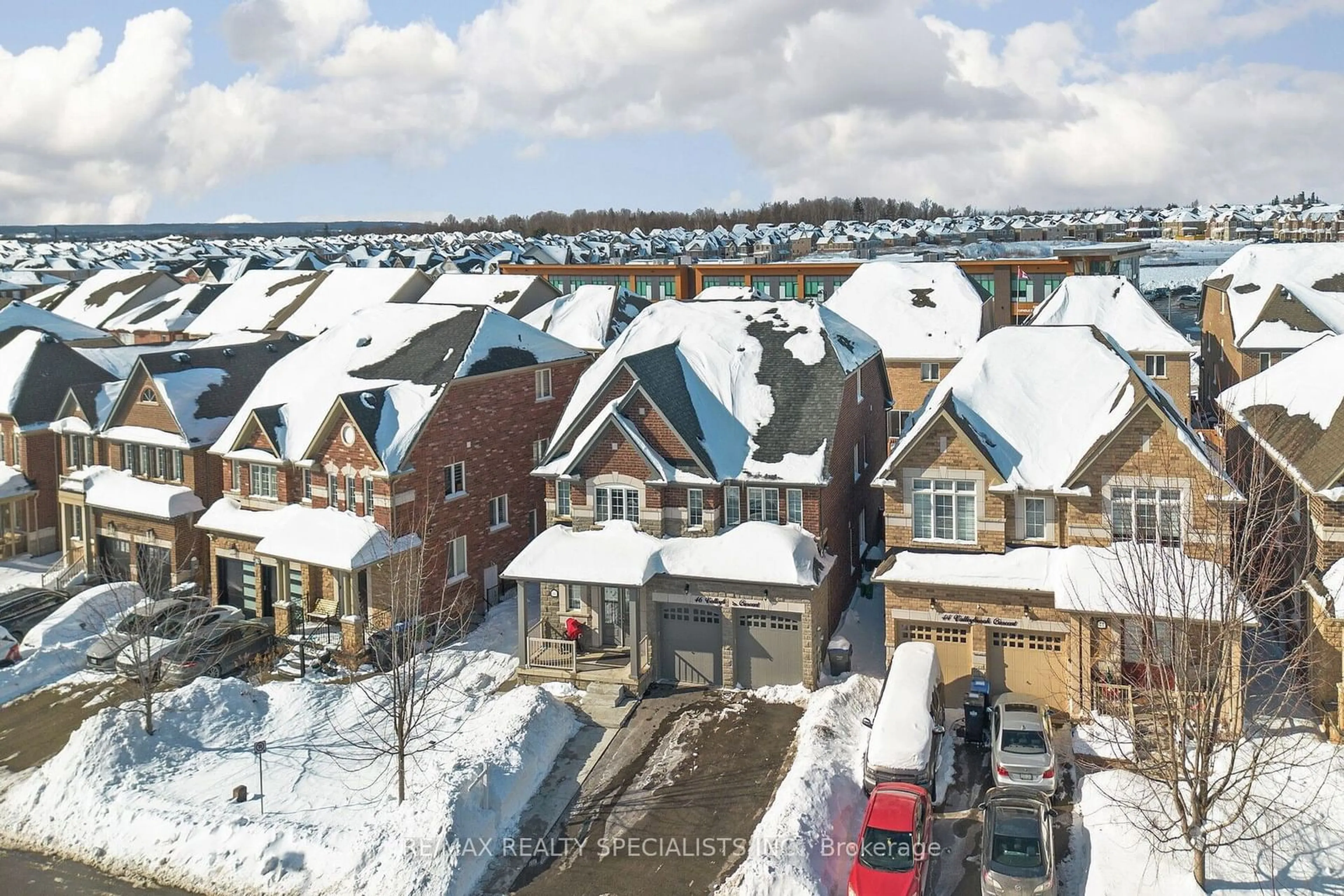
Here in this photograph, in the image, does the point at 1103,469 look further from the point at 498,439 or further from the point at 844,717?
the point at 498,439

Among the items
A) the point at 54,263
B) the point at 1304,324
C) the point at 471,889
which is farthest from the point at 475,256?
the point at 471,889

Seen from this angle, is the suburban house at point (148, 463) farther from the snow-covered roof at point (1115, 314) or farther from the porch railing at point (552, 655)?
the snow-covered roof at point (1115, 314)

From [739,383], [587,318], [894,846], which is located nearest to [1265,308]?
[587,318]

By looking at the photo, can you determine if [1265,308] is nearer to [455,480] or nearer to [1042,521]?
[1042,521]

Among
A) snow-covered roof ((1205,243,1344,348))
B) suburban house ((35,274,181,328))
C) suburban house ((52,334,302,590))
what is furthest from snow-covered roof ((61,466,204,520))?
snow-covered roof ((1205,243,1344,348))

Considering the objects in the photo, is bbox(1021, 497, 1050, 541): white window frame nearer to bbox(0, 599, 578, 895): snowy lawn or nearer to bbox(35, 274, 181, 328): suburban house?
bbox(0, 599, 578, 895): snowy lawn

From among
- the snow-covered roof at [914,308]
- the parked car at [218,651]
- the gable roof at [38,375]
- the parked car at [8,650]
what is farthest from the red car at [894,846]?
the gable roof at [38,375]
